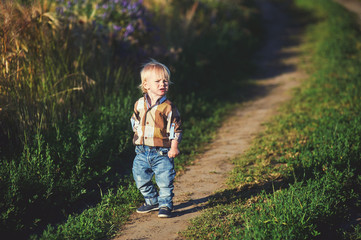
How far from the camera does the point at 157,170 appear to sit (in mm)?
3936

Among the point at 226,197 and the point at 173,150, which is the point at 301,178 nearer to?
the point at 226,197

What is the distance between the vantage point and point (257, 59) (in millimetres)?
12680

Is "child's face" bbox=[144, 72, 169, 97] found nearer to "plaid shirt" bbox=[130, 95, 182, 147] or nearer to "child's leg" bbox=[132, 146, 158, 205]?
"plaid shirt" bbox=[130, 95, 182, 147]

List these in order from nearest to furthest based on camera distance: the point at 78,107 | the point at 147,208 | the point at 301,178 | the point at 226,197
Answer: the point at 147,208 < the point at 226,197 < the point at 301,178 < the point at 78,107

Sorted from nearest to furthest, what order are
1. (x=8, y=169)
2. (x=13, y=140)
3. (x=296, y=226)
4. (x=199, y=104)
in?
(x=296, y=226), (x=8, y=169), (x=13, y=140), (x=199, y=104)

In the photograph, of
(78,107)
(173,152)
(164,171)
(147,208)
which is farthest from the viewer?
(78,107)

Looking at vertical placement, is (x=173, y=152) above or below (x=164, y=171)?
above

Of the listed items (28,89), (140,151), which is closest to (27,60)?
(28,89)

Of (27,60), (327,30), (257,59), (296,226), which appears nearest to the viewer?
(296,226)

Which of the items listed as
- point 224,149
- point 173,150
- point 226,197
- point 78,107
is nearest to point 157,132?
point 173,150

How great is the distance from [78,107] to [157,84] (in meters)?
2.59

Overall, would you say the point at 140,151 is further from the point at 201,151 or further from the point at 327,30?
the point at 327,30

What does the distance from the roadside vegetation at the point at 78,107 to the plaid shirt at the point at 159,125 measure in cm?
88

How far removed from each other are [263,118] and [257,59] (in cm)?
560
